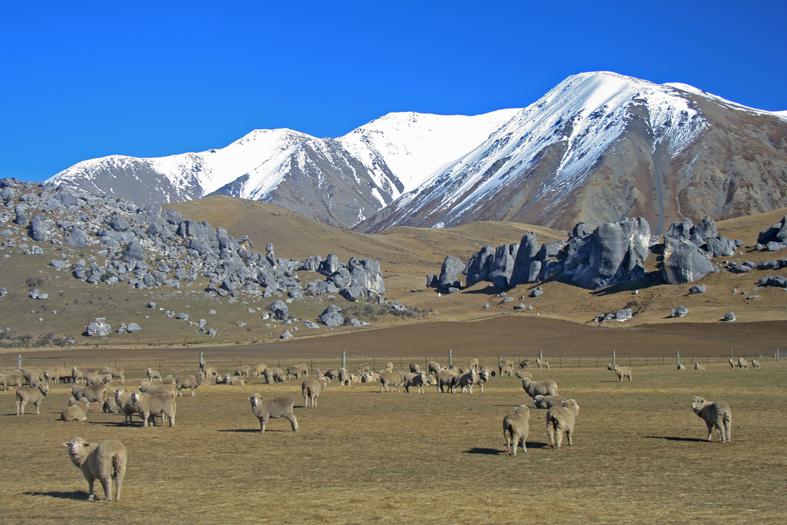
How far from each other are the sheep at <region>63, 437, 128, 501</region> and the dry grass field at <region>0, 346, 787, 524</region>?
1.43ft

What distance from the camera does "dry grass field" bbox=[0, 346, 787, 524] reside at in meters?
Answer: 11.3

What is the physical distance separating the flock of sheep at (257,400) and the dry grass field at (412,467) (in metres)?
0.60

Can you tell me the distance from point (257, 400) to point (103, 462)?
860 cm

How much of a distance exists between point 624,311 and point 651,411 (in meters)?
66.9

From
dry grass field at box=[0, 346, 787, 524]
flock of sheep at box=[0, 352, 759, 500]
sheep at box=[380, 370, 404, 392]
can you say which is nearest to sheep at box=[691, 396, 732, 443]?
flock of sheep at box=[0, 352, 759, 500]

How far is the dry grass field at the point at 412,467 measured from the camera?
1130 centimetres

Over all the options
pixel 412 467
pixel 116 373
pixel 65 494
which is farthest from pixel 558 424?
pixel 116 373

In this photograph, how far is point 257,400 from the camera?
20.6 meters

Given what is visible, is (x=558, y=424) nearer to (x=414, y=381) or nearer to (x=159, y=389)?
(x=159, y=389)

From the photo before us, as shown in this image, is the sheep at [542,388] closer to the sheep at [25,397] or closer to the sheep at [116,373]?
the sheep at [25,397]

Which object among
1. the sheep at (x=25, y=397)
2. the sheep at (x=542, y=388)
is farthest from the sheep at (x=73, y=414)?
the sheep at (x=542, y=388)

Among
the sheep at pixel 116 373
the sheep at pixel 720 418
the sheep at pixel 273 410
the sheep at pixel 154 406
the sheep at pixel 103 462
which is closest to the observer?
the sheep at pixel 103 462

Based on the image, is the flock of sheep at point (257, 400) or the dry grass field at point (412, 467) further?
the flock of sheep at point (257, 400)

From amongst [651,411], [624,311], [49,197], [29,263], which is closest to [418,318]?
[624,311]
